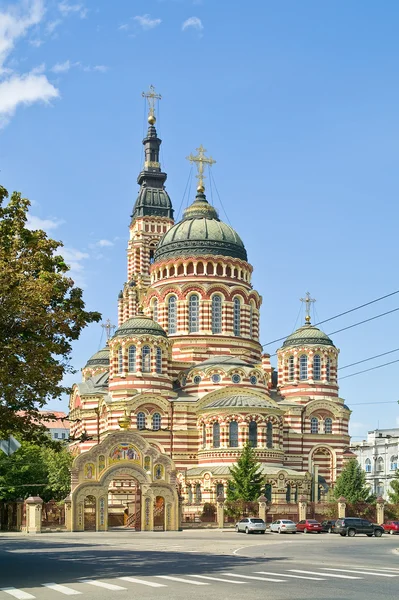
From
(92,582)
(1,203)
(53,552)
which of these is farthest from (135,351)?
(92,582)

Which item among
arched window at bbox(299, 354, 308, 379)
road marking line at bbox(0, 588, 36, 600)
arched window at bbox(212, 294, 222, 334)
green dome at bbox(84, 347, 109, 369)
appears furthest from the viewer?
green dome at bbox(84, 347, 109, 369)

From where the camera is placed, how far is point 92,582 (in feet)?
66.1

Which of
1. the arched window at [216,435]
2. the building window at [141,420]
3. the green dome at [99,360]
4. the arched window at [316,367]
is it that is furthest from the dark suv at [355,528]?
the green dome at [99,360]

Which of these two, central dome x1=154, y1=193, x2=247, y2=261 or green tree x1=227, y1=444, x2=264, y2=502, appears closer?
green tree x1=227, y1=444, x2=264, y2=502

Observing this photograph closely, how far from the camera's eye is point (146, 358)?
72.3 m

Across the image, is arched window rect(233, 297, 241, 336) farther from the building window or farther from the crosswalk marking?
the crosswalk marking

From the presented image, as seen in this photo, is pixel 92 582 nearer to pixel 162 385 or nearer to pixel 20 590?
pixel 20 590

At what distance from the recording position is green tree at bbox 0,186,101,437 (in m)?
25.1

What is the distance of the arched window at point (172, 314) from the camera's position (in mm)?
78438

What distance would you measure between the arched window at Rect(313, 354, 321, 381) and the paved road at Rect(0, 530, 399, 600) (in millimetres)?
41494

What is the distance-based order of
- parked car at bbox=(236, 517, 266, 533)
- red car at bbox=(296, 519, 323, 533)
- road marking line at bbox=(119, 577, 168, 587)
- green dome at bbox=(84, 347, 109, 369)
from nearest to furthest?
road marking line at bbox=(119, 577, 168, 587)
parked car at bbox=(236, 517, 266, 533)
red car at bbox=(296, 519, 323, 533)
green dome at bbox=(84, 347, 109, 369)

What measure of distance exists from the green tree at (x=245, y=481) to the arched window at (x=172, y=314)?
704 inches

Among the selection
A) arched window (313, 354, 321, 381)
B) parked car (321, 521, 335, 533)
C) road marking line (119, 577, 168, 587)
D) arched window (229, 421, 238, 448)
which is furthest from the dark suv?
road marking line (119, 577, 168, 587)

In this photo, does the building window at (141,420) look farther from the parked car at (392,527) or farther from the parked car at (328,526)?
the parked car at (392,527)
